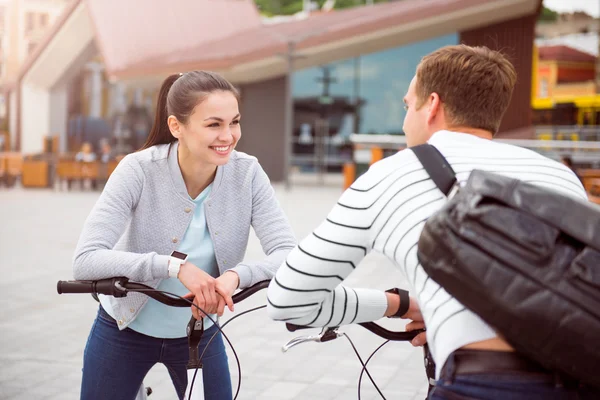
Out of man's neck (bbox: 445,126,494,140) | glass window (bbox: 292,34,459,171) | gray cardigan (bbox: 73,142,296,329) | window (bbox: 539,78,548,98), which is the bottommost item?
gray cardigan (bbox: 73,142,296,329)

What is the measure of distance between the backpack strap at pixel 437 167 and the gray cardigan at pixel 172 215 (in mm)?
928

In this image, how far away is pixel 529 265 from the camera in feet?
4.89

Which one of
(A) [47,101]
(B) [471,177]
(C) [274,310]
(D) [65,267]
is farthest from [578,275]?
(A) [47,101]

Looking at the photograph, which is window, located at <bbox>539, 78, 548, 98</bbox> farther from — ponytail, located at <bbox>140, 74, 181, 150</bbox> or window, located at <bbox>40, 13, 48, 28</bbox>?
ponytail, located at <bbox>140, 74, 181, 150</bbox>

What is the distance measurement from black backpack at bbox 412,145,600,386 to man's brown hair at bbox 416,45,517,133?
0.38 meters

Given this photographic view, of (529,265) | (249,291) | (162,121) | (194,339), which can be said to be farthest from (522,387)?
(162,121)

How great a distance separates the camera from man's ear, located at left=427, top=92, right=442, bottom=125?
192cm

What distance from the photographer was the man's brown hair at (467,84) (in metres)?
1.91

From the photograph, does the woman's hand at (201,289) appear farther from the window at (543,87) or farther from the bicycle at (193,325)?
the window at (543,87)

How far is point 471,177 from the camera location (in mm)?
1604

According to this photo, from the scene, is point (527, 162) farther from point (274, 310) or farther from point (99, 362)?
point (99, 362)

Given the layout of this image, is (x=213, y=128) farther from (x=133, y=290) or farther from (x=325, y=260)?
(x=325, y=260)

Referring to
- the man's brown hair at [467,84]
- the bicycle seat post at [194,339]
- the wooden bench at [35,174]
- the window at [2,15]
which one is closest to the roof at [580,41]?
the wooden bench at [35,174]

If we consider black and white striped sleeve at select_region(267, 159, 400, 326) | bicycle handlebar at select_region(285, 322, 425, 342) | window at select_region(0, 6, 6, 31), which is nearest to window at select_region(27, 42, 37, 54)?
window at select_region(0, 6, 6, 31)
